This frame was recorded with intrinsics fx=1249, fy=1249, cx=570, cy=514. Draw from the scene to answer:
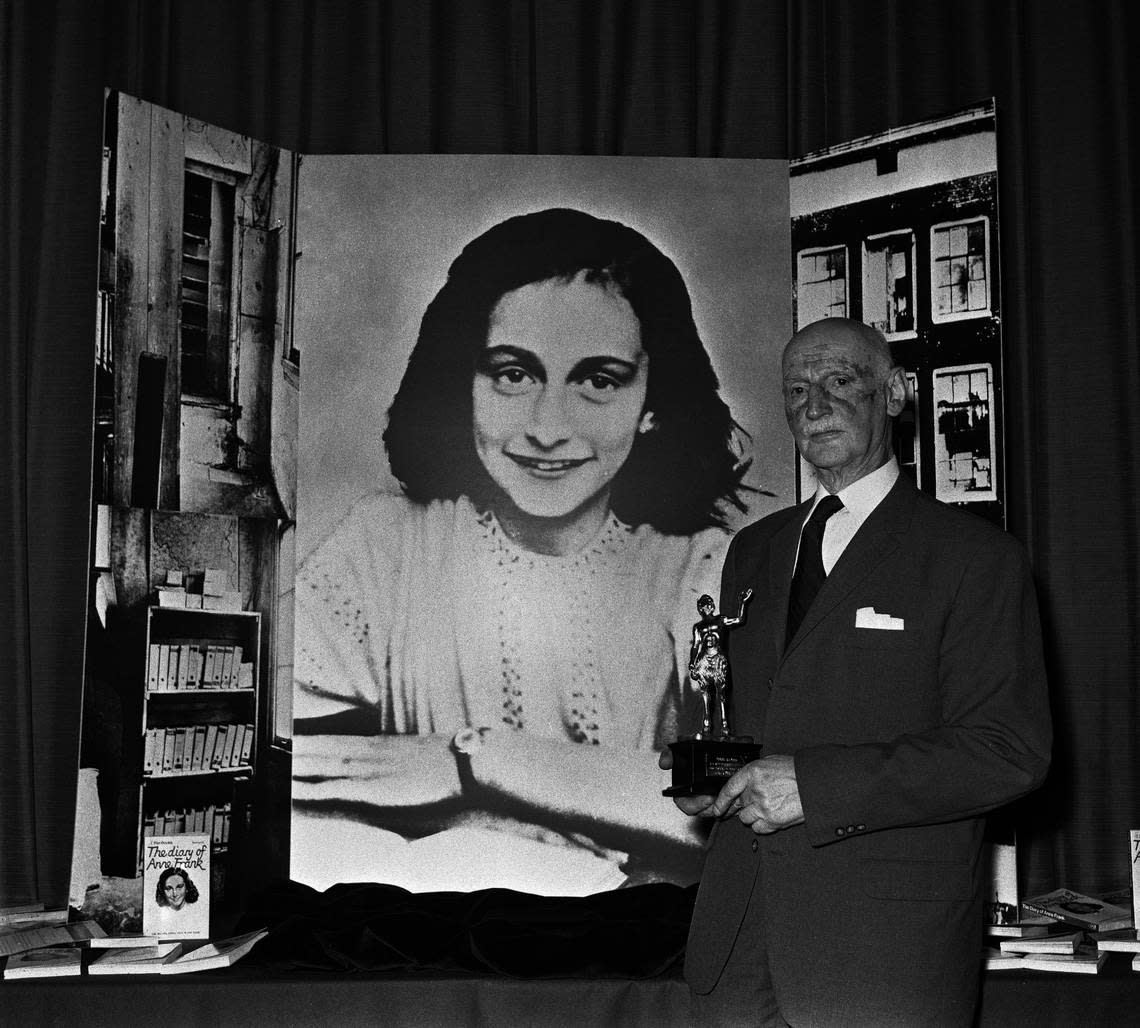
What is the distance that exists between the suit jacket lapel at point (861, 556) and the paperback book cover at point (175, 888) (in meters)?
1.99

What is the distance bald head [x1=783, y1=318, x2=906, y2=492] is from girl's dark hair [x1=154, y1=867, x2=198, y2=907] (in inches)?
82.0

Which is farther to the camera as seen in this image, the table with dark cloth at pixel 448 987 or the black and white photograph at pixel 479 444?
the black and white photograph at pixel 479 444

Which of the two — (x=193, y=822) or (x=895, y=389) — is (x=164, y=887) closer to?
(x=193, y=822)

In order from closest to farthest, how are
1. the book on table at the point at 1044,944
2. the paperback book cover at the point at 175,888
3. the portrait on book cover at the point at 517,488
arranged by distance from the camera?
1. the book on table at the point at 1044,944
2. the paperback book cover at the point at 175,888
3. the portrait on book cover at the point at 517,488

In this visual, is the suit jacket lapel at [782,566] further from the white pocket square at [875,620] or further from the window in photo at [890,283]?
the window in photo at [890,283]

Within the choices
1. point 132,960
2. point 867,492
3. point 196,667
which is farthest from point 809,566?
point 196,667

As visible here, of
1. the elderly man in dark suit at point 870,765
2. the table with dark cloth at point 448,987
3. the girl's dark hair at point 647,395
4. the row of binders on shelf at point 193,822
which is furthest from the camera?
the girl's dark hair at point 647,395

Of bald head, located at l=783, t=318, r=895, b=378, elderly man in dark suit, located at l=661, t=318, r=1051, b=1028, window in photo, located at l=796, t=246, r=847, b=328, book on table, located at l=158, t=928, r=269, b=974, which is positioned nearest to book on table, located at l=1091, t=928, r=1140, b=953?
elderly man in dark suit, located at l=661, t=318, r=1051, b=1028

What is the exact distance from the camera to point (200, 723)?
12.0 feet

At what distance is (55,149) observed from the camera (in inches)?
171

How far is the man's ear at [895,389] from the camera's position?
Result: 7.61 feet

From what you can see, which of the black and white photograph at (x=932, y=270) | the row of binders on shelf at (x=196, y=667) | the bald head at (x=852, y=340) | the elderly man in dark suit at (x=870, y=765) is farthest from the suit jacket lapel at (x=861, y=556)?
the row of binders on shelf at (x=196, y=667)

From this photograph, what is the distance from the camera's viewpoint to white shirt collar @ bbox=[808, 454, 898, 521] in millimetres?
2250

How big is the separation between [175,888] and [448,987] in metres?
0.81
